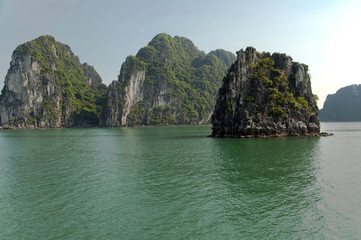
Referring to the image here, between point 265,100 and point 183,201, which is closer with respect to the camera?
point 183,201

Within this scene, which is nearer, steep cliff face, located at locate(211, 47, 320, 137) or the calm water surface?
the calm water surface

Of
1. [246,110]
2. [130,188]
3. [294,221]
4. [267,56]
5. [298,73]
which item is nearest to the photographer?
[294,221]

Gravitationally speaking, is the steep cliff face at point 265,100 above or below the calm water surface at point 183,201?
above

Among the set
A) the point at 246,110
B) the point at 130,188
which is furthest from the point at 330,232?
the point at 246,110

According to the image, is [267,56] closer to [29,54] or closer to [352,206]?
[352,206]

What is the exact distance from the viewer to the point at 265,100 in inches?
3105

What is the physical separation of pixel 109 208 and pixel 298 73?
268 ft

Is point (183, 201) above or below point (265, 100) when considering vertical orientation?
below

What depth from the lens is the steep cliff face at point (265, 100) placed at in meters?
75.4

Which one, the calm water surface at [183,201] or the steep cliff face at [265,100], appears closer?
the calm water surface at [183,201]

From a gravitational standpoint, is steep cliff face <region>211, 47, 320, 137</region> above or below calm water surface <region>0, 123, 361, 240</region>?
above

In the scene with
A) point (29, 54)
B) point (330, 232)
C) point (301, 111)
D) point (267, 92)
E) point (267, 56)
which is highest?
point (29, 54)

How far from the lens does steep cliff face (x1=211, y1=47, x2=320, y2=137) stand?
7538 centimetres

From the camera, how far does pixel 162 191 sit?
22.7 meters
